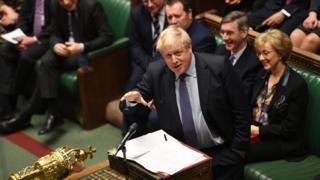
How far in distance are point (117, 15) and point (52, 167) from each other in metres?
2.16

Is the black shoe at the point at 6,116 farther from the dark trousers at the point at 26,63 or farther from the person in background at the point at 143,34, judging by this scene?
the person in background at the point at 143,34

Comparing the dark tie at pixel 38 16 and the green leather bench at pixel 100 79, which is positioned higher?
the dark tie at pixel 38 16

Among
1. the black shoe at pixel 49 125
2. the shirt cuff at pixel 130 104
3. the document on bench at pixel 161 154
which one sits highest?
the shirt cuff at pixel 130 104

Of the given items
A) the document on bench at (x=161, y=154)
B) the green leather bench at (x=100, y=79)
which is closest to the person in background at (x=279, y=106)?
the document on bench at (x=161, y=154)

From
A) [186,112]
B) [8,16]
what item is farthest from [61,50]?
[186,112]

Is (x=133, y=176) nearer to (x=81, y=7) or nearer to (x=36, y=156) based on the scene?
(x=36, y=156)

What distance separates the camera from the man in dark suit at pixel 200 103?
9.53ft

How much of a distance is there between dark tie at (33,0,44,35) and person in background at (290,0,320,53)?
6.76ft

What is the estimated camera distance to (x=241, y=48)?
3.63 m

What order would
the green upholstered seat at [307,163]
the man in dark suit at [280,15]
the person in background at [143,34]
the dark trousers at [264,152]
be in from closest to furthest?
the green upholstered seat at [307,163] < the dark trousers at [264,152] < the man in dark suit at [280,15] < the person in background at [143,34]

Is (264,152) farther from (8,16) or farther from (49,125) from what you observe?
(8,16)

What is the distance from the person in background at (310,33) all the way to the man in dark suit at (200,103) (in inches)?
40.4

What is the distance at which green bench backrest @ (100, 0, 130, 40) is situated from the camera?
466 cm

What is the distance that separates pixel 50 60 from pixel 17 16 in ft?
2.57
